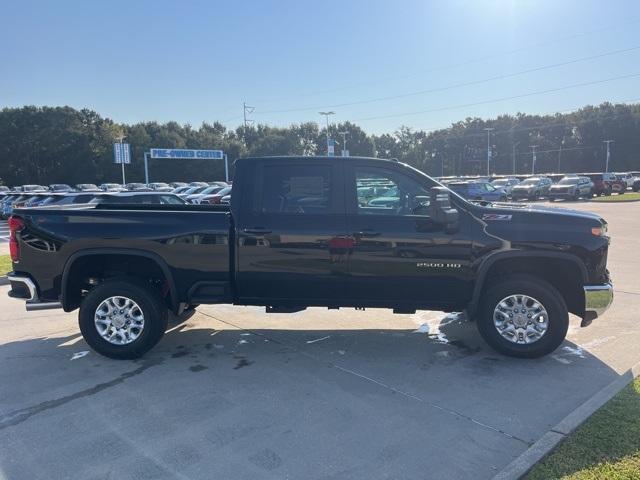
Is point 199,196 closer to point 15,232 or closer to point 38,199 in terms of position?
point 38,199

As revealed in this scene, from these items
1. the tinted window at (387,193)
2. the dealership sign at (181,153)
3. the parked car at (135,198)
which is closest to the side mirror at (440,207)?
the tinted window at (387,193)

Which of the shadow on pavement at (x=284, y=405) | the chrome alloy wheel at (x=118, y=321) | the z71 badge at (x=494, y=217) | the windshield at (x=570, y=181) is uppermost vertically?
the windshield at (x=570, y=181)

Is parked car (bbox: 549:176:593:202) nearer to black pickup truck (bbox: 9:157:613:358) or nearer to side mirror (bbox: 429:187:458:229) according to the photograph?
black pickup truck (bbox: 9:157:613:358)

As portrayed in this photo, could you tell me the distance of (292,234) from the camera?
16.3 feet

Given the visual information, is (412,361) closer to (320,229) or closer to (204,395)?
(320,229)

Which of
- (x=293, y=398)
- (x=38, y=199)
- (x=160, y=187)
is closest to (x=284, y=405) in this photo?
(x=293, y=398)

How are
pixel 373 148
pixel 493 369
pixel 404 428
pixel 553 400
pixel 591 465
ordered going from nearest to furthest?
1. pixel 591 465
2. pixel 404 428
3. pixel 553 400
4. pixel 493 369
5. pixel 373 148

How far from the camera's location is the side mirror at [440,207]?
461 centimetres

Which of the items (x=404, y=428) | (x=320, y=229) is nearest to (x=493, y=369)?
(x=404, y=428)

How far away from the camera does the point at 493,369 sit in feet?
15.9

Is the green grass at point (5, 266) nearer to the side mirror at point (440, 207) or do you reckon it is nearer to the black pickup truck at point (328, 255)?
the black pickup truck at point (328, 255)

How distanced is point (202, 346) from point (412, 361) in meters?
2.31

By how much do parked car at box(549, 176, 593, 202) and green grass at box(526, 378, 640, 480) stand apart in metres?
34.2

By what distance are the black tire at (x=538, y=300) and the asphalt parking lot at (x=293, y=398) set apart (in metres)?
0.14
